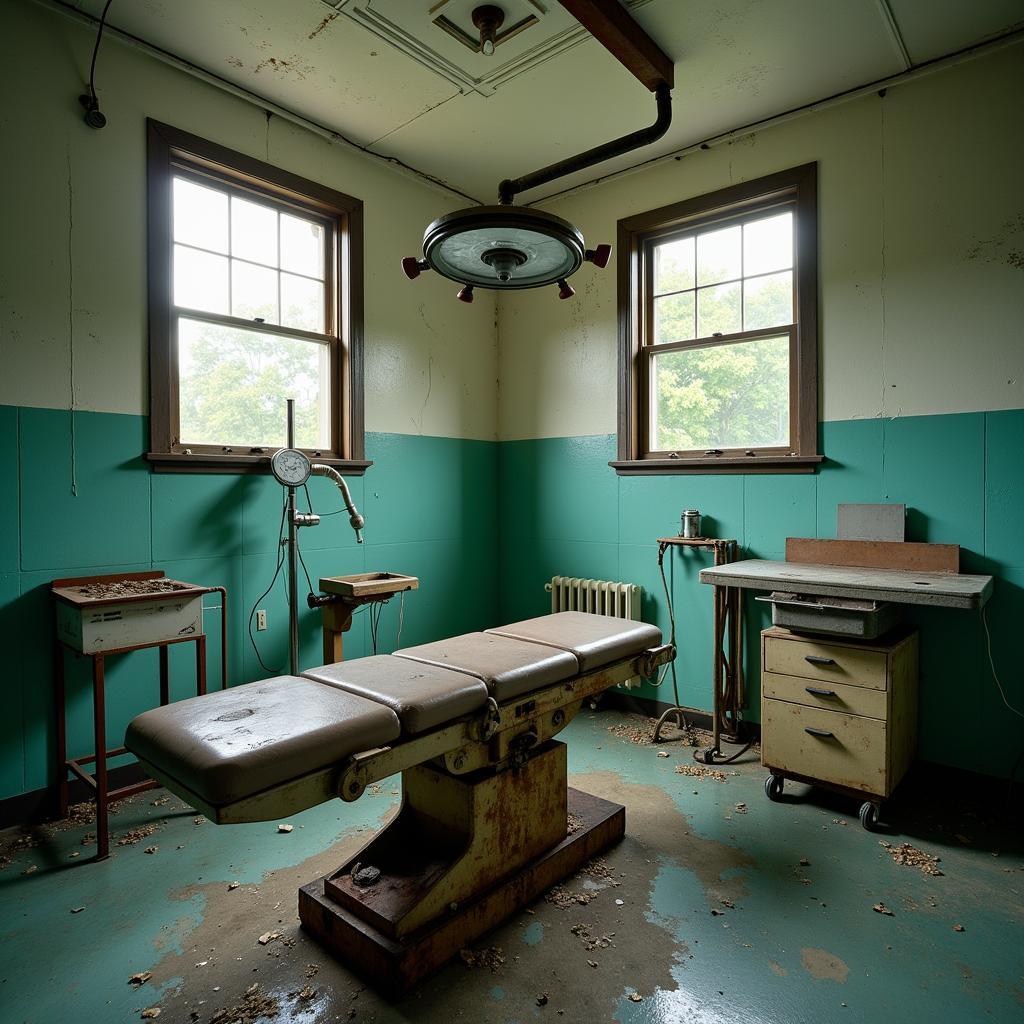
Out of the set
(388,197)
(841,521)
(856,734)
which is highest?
(388,197)

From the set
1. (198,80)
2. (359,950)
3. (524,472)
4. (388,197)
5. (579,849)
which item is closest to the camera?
(359,950)

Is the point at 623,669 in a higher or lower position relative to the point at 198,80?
lower

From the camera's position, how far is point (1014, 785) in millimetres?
2969

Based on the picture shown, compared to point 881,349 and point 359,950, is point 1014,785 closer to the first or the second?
point 881,349

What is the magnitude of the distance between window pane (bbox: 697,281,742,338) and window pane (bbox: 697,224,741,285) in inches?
2.4

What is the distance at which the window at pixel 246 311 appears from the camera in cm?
318

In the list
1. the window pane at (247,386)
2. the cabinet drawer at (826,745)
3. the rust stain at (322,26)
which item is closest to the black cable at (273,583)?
the window pane at (247,386)

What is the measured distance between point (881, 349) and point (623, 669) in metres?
2.16

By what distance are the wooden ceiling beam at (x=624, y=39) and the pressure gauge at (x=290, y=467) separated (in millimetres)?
2309

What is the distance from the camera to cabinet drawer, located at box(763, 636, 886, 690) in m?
2.73

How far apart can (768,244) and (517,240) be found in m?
2.42

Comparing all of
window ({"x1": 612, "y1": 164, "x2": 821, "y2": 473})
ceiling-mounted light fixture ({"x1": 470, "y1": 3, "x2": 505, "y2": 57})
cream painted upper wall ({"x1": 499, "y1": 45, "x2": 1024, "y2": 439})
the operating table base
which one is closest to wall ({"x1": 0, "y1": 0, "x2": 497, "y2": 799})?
ceiling-mounted light fixture ({"x1": 470, "y1": 3, "x2": 505, "y2": 57})

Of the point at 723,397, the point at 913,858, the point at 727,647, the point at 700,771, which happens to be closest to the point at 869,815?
the point at 913,858

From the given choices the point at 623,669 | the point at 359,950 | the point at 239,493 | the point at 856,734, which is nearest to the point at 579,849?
the point at 623,669
